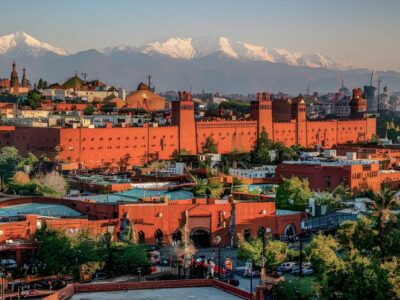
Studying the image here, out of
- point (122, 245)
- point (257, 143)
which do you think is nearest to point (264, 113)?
point (257, 143)

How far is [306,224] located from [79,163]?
23478 millimetres

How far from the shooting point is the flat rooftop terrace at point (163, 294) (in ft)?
63.9

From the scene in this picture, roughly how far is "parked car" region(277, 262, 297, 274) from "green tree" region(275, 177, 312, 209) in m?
11.2

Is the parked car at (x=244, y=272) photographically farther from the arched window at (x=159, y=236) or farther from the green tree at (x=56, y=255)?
the green tree at (x=56, y=255)

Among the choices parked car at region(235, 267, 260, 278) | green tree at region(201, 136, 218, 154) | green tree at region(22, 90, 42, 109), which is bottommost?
parked car at region(235, 267, 260, 278)

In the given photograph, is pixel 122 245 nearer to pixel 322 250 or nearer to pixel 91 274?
pixel 91 274

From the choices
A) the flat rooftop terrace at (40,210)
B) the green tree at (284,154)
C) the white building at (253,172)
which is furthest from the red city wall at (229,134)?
the flat rooftop terrace at (40,210)

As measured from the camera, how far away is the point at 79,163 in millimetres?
57750

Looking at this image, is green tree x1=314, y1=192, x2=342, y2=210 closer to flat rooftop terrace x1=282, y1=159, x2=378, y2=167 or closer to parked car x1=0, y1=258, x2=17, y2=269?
flat rooftop terrace x1=282, y1=159, x2=378, y2=167

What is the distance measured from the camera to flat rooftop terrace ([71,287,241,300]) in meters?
19.5

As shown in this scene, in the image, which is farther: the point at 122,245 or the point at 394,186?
the point at 394,186

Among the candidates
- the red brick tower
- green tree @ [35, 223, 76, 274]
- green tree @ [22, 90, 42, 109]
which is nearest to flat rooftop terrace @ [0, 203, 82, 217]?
green tree @ [35, 223, 76, 274]

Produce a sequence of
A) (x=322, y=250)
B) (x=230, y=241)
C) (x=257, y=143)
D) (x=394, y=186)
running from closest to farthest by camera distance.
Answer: (x=322, y=250) → (x=230, y=241) → (x=394, y=186) → (x=257, y=143)

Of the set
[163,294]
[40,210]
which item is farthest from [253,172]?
[163,294]
